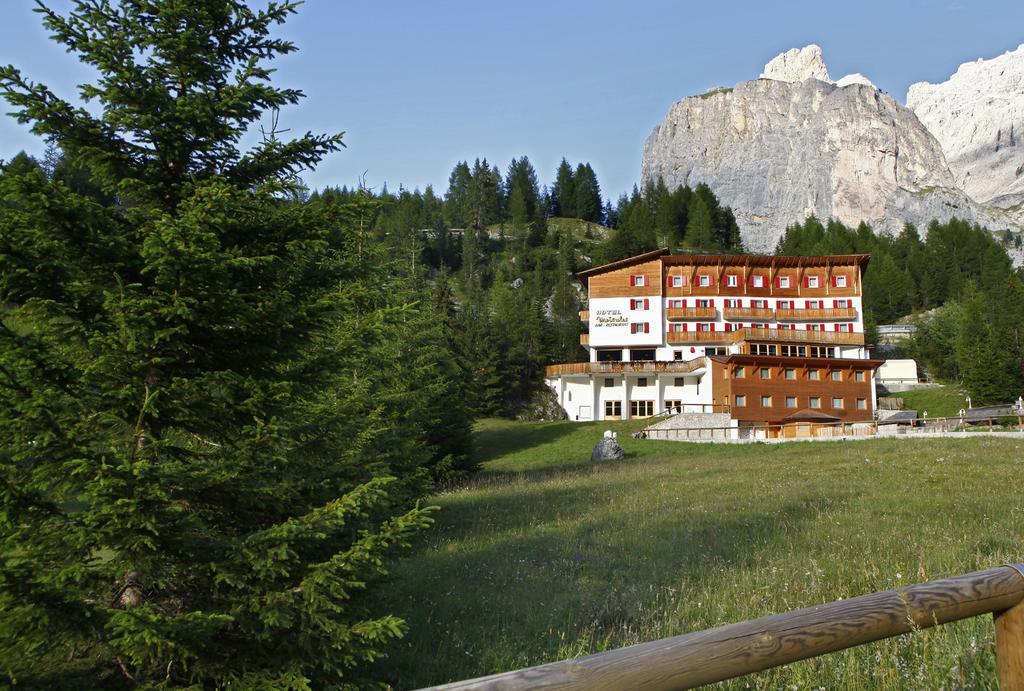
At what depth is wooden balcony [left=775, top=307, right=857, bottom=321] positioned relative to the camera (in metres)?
68.7

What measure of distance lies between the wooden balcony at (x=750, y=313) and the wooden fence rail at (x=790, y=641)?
6787 cm

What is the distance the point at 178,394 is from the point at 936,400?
255ft

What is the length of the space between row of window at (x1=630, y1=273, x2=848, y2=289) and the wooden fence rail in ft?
217

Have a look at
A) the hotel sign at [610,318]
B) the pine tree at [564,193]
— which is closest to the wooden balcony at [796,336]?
the hotel sign at [610,318]

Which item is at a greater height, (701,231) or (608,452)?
(701,231)

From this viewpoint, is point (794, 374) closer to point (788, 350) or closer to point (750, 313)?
point (788, 350)

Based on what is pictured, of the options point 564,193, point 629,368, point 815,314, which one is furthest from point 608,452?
point 564,193

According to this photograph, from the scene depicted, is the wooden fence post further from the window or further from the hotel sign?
the hotel sign

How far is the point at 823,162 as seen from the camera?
550 ft

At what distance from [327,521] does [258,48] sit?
514cm

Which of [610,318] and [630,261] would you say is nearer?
[630,261]

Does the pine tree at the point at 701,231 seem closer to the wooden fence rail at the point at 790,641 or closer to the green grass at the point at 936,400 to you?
the green grass at the point at 936,400

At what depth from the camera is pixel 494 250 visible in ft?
432

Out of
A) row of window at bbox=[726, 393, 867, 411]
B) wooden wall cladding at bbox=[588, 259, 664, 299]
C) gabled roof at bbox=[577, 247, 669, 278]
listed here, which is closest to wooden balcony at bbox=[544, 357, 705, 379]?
row of window at bbox=[726, 393, 867, 411]
